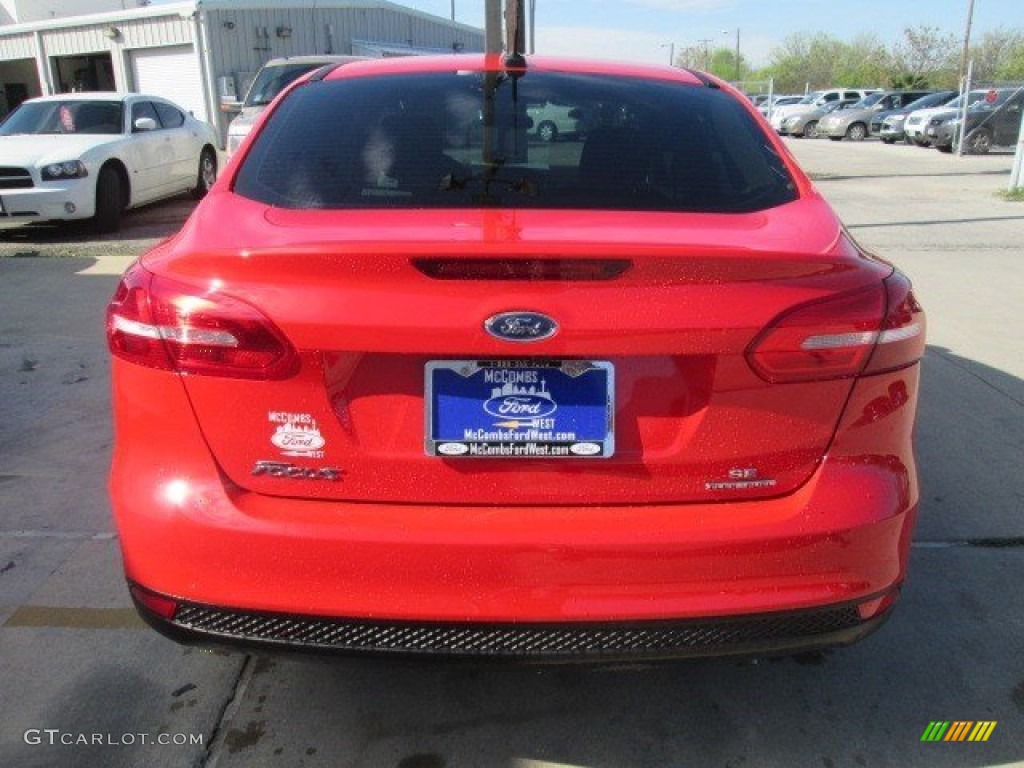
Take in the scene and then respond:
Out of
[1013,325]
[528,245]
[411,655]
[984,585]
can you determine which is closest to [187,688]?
[411,655]

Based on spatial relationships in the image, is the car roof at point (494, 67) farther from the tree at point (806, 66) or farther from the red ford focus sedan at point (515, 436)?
the tree at point (806, 66)

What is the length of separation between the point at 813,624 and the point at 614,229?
98 cm

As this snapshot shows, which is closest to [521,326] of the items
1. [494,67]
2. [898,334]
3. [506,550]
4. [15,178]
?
[506,550]

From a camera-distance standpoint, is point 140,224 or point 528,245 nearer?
point 528,245

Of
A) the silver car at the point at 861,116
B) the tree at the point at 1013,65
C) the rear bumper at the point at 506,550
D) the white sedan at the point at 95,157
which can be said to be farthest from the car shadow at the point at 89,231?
the tree at the point at 1013,65

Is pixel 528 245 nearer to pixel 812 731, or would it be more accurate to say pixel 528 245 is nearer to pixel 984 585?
pixel 812 731

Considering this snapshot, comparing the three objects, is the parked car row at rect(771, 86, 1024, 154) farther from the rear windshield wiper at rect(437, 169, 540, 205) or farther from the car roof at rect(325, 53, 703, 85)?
the rear windshield wiper at rect(437, 169, 540, 205)

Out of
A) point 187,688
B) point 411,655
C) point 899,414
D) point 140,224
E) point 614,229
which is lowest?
point 140,224

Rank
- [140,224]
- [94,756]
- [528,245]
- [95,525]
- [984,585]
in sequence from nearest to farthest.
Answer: [528,245] → [94,756] → [984,585] → [95,525] → [140,224]

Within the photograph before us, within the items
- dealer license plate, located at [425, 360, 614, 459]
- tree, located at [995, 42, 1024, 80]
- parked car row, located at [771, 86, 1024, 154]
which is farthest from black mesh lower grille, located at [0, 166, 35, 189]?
tree, located at [995, 42, 1024, 80]

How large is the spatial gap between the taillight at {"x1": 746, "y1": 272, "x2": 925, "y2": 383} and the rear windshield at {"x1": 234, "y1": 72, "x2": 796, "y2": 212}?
0.42 meters

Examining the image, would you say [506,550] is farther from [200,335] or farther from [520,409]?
[200,335]

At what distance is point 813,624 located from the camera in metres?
1.97

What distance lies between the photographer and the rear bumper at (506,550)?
6.09 feet
